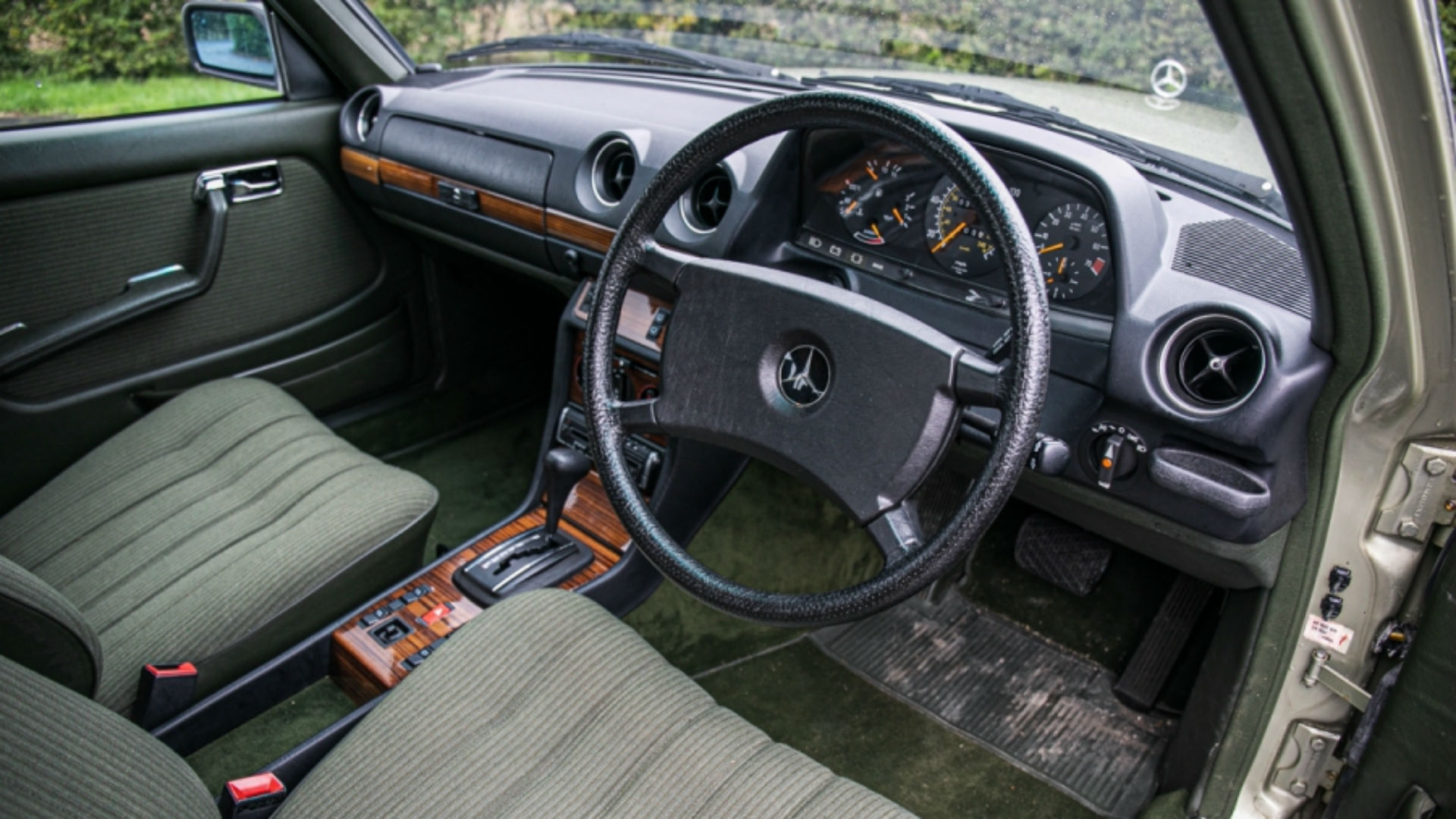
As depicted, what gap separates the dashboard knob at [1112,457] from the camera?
57.0 inches

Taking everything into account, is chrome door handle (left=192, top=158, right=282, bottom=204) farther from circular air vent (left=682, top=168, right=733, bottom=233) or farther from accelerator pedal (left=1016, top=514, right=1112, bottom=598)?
accelerator pedal (left=1016, top=514, right=1112, bottom=598)

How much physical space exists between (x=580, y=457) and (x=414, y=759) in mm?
815

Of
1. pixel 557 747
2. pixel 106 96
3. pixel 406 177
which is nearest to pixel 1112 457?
pixel 557 747

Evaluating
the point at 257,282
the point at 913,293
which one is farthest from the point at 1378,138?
the point at 257,282

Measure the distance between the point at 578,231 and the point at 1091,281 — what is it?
3.41 feet

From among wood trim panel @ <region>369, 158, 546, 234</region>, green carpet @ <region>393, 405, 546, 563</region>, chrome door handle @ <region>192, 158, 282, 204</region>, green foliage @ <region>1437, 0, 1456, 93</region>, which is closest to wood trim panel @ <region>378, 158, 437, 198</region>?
wood trim panel @ <region>369, 158, 546, 234</region>

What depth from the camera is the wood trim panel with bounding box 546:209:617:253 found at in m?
2.08

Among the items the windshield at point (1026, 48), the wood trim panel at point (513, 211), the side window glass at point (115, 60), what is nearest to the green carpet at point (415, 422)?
the wood trim panel at point (513, 211)

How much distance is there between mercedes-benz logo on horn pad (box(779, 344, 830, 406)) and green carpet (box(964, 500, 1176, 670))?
110 centimetres

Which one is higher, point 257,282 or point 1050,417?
point 1050,417

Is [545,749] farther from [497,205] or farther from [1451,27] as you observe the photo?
[1451,27]

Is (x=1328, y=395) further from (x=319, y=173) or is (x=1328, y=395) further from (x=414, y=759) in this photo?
(x=319, y=173)

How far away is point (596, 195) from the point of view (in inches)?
83.1

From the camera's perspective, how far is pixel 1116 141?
1635 millimetres
